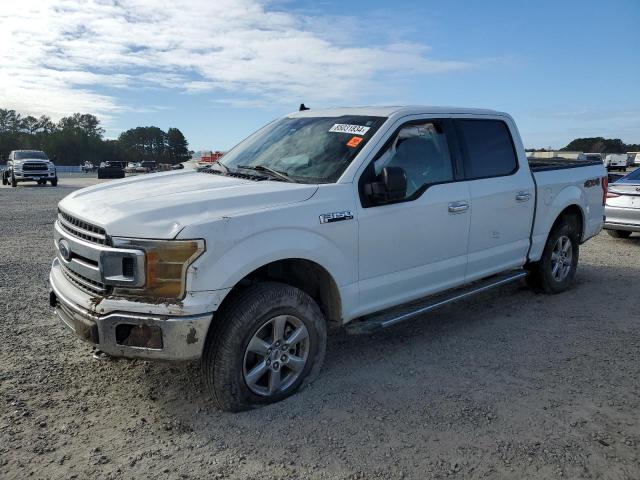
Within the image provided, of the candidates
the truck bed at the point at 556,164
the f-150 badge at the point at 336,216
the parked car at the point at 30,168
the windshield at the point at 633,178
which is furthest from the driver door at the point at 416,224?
the parked car at the point at 30,168

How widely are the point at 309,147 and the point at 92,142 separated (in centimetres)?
13914

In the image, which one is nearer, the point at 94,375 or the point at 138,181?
the point at 94,375

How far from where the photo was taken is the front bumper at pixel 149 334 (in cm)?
296

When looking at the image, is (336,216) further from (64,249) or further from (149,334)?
(64,249)

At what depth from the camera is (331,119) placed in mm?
4465

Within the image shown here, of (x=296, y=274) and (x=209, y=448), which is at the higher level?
(x=296, y=274)

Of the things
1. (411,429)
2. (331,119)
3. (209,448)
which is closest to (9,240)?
(331,119)

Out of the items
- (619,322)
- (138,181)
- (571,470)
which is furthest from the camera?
(619,322)

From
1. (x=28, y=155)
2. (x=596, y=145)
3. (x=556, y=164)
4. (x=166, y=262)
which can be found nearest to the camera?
(x=166, y=262)

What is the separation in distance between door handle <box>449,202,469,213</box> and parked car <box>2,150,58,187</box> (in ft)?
100

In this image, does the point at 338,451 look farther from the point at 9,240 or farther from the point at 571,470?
the point at 9,240

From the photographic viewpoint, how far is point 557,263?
6.05m

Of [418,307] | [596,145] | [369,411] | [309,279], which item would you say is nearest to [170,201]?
[309,279]

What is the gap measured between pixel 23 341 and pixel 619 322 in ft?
17.6
